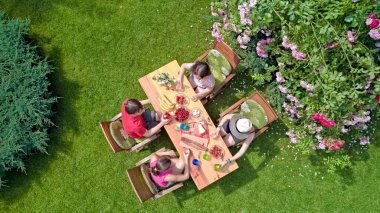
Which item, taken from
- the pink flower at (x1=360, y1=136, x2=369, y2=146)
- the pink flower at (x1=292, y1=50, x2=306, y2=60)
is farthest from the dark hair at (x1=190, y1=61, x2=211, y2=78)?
the pink flower at (x1=360, y1=136, x2=369, y2=146)

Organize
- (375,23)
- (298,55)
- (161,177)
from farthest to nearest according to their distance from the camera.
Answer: (161,177) → (298,55) → (375,23)

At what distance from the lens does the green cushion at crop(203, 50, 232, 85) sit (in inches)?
223

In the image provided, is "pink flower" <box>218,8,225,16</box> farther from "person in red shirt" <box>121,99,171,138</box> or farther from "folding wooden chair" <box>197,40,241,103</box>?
"person in red shirt" <box>121,99,171,138</box>

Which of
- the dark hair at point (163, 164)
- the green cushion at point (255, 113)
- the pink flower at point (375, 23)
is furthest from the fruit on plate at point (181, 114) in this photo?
the pink flower at point (375, 23)

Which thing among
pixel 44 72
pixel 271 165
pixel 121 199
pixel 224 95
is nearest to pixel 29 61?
pixel 44 72

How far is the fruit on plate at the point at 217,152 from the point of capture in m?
5.01

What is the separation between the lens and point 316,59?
4527 millimetres

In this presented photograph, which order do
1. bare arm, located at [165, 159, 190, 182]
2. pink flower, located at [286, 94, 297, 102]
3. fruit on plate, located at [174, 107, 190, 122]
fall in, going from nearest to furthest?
bare arm, located at [165, 159, 190, 182], fruit on plate, located at [174, 107, 190, 122], pink flower, located at [286, 94, 297, 102]

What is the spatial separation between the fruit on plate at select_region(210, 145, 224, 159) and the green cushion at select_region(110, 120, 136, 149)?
138cm

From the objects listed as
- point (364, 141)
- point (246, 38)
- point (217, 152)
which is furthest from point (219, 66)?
point (364, 141)

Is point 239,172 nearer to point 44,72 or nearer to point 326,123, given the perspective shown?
point 326,123

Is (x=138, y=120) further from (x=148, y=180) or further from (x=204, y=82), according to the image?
(x=204, y=82)

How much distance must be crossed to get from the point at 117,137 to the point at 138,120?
50 cm

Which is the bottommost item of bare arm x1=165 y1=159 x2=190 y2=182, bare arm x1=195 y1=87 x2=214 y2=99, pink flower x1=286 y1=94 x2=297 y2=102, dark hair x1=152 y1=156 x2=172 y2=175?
bare arm x1=165 y1=159 x2=190 y2=182
